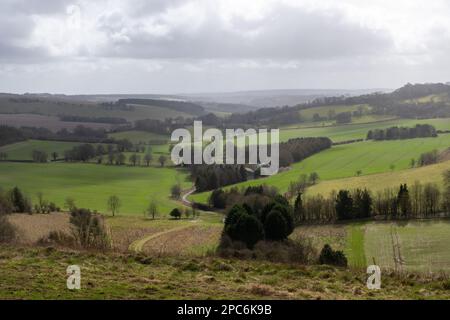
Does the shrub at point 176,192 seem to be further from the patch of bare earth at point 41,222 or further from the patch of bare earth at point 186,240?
the patch of bare earth at point 186,240

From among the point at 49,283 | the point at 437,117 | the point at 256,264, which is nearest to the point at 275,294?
the point at 256,264

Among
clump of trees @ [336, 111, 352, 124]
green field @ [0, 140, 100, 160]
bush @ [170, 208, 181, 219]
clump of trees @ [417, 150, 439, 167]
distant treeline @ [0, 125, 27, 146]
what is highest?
clump of trees @ [336, 111, 352, 124]

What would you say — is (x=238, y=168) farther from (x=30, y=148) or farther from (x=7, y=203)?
(x=30, y=148)

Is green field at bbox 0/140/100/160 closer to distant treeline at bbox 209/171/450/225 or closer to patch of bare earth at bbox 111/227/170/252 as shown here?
patch of bare earth at bbox 111/227/170/252

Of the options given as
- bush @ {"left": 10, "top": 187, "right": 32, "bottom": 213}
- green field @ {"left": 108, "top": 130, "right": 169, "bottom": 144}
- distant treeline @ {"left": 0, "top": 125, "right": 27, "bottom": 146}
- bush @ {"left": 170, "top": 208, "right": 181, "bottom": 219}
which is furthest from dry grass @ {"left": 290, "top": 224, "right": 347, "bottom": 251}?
distant treeline @ {"left": 0, "top": 125, "right": 27, "bottom": 146}

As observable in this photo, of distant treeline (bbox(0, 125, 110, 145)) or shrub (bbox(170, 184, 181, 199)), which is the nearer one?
shrub (bbox(170, 184, 181, 199))

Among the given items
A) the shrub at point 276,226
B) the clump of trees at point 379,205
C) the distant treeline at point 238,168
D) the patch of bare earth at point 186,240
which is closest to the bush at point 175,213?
the patch of bare earth at point 186,240
